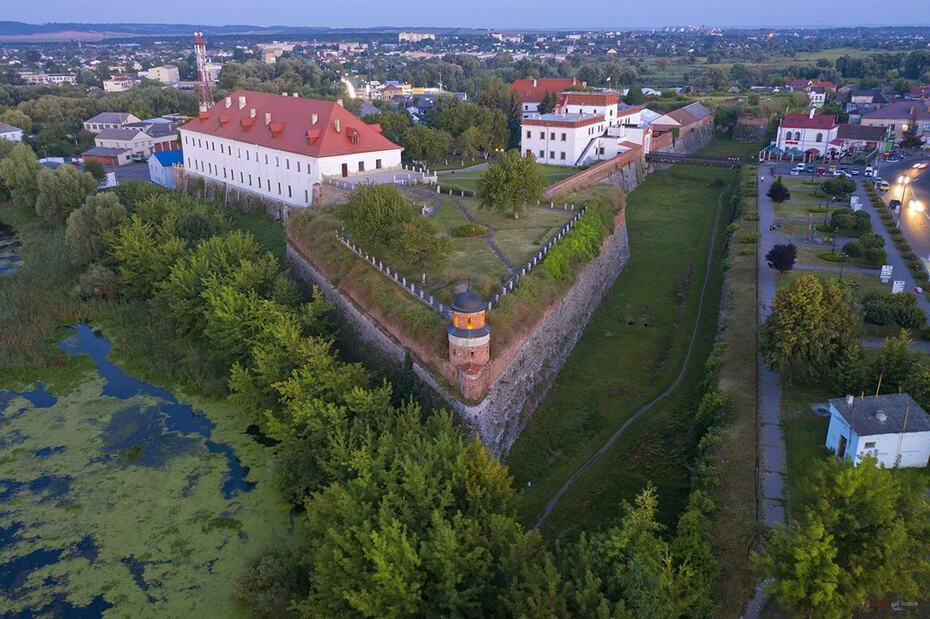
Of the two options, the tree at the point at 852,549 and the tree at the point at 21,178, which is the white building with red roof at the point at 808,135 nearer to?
the tree at the point at 852,549

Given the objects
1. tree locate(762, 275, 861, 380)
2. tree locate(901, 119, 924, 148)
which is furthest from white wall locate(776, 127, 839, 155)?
tree locate(762, 275, 861, 380)

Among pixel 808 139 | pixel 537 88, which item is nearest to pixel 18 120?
pixel 537 88

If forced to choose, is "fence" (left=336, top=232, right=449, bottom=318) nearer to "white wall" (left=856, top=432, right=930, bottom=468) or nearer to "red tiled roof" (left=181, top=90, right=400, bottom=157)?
"red tiled roof" (left=181, top=90, right=400, bottom=157)

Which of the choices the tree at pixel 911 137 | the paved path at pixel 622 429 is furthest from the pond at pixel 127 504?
the tree at pixel 911 137

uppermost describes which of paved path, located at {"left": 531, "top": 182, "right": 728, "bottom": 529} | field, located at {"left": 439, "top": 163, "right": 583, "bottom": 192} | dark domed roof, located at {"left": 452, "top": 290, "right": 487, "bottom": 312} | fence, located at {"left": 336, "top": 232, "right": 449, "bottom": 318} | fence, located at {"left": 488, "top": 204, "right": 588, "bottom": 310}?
dark domed roof, located at {"left": 452, "top": 290, "right": 487, "bottom": 312}

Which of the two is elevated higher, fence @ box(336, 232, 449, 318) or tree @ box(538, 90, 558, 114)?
tree @ box(538, 90, 558, 114)

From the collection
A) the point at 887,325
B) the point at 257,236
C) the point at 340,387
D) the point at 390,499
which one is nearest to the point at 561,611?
the point at 390,499

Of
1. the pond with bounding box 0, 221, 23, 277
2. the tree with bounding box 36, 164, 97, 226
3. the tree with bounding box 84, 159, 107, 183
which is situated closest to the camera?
the pond with bounding box 0, 221, 23, 277
